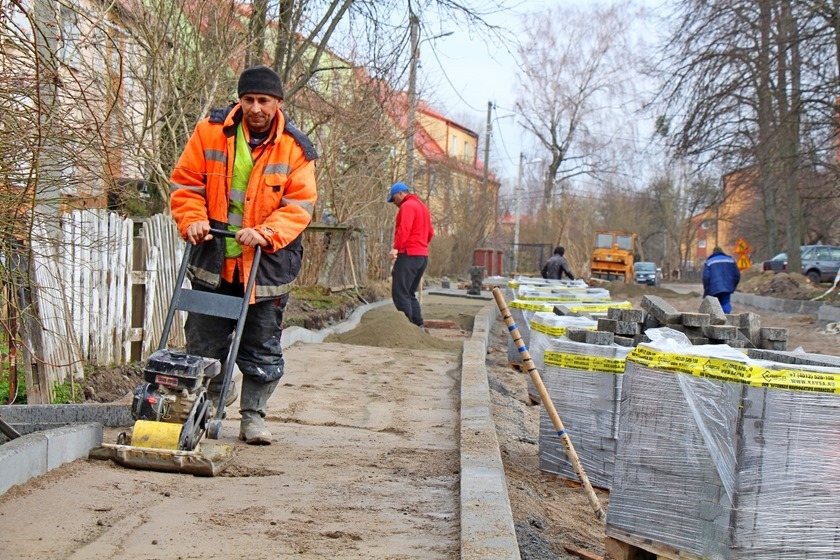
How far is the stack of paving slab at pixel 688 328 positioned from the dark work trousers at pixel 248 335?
1913 millimetres

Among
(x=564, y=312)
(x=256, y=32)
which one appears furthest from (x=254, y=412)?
(x=256, y=32)

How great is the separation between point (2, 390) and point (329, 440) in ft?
6.73

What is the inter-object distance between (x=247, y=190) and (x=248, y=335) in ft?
2.65

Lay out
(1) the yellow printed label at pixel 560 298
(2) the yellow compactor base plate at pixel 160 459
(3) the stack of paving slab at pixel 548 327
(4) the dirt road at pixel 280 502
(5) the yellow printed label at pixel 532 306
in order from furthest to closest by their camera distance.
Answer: (1) the yellow printed label at pixel 560 298
(5) the yellow printed label at pixel 532 306
(3) the stack of paving slab at pixel 548 327
(2) the yellow compactor base plate at pixel 160 459
(4) the dirt road at pixel 280 502

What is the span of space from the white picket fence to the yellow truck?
40024 mm

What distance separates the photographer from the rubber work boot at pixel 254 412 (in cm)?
541

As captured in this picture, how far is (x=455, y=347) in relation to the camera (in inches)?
473

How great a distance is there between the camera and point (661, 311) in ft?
21.0

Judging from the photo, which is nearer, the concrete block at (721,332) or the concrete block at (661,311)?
the concrete block at (721,332)

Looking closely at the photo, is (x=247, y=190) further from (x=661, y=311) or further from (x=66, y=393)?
(x=661, y=311)

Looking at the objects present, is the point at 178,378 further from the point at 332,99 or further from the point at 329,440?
the point at 332,99

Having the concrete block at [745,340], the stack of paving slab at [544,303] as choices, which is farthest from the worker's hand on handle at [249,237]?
the stack of paving slab at [544,303]

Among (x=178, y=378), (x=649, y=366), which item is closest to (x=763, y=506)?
(x=649, y=366)

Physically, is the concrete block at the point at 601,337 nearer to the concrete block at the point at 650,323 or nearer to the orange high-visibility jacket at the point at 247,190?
the concrete block at the point at 650,323
